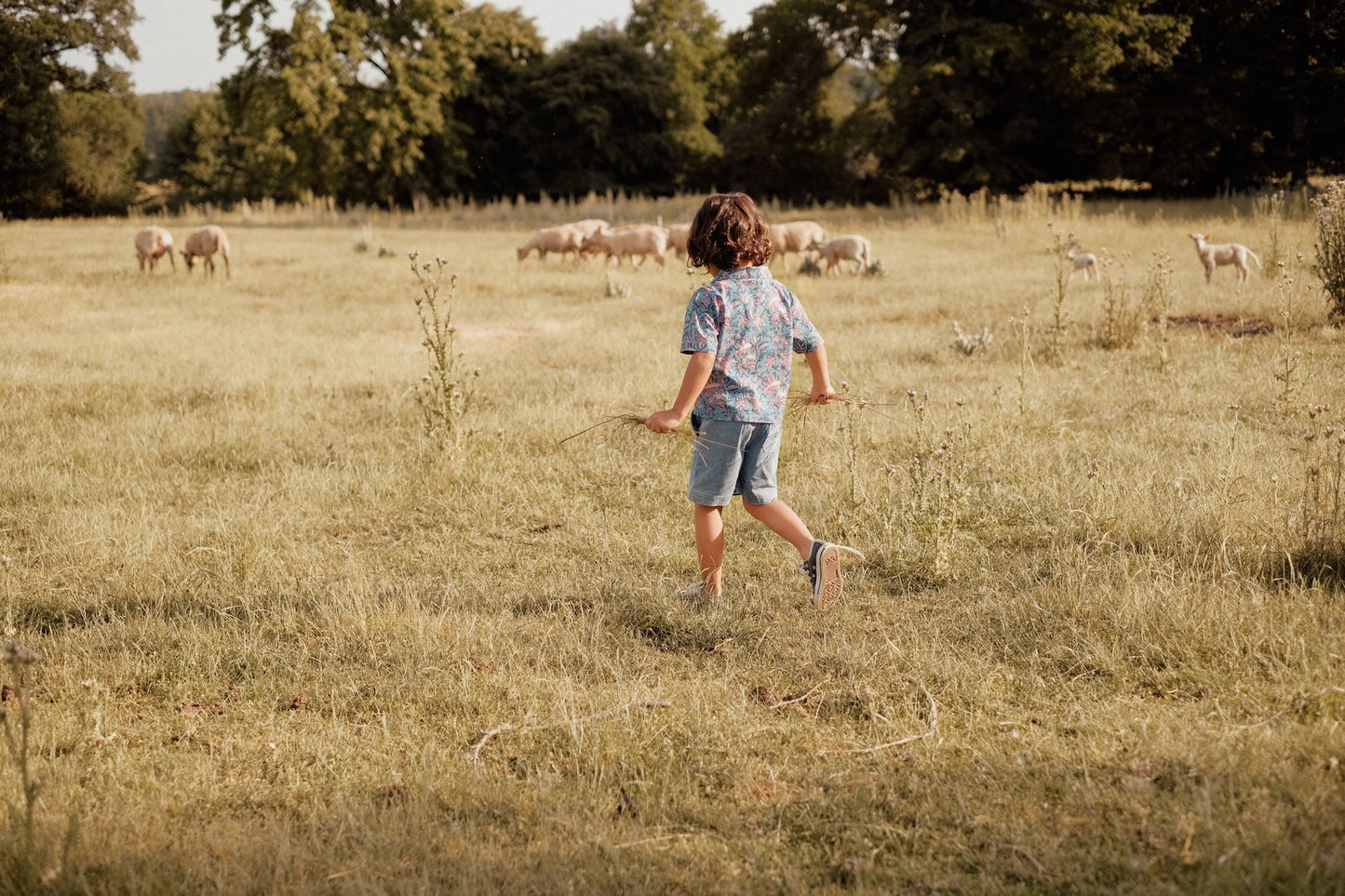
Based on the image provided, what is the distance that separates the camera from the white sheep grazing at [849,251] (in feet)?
53.5

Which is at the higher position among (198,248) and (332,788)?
(198,248)

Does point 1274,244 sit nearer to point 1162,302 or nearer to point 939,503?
point 1162,302

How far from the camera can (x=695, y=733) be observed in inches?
126

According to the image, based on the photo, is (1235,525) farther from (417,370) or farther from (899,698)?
Answer: (417,370)

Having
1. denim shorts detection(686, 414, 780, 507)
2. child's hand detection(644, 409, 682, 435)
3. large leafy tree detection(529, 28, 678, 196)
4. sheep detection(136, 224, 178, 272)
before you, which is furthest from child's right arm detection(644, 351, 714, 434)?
large leafy tree detection(529, 28, 678, 196)

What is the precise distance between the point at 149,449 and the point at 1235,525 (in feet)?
21.7

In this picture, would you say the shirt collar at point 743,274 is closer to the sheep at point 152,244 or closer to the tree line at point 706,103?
the sheep at point 152,244

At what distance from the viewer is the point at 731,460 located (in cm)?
407

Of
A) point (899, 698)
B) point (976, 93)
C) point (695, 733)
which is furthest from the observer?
point (976, 93)

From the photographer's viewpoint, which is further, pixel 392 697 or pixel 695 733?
pixel 392 697

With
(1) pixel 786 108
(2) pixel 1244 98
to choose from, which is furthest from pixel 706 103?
(2) pixel 1244 98

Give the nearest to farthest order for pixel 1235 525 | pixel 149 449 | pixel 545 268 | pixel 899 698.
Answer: pixel 899 698 < pixel 1235 525 < pixel 149 449 < pixel 545 268

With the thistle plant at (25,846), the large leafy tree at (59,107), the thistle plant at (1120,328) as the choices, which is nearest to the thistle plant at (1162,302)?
the thistle plant at (1120,328)

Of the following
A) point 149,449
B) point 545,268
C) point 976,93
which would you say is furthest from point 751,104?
point 149,449
